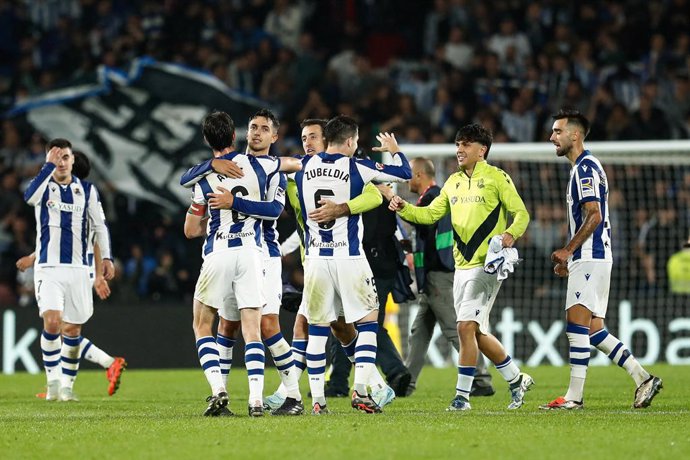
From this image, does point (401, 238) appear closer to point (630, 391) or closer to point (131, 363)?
point (630, 391)

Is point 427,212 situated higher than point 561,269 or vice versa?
point 427,212

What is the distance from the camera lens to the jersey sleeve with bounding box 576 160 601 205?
973 cm

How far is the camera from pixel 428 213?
10.2 metres

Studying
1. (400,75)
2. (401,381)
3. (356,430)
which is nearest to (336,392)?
(401,381)

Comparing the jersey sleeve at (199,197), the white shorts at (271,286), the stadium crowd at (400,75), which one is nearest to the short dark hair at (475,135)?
the white shorts at (271,286)

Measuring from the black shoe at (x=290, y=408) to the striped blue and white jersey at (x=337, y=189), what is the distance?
111cm

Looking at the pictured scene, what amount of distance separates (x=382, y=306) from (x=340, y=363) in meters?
0.72

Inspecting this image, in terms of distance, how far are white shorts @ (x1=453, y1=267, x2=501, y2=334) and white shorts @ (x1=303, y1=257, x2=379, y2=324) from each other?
0.85 meters

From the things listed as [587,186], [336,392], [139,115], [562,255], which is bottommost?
[336,392]

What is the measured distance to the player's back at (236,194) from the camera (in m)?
9.20

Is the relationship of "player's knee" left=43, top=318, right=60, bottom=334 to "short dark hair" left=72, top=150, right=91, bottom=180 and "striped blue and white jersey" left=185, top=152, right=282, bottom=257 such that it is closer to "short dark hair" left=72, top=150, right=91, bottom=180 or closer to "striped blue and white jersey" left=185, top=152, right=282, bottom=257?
"short dark hair" left=72, top=150, right=91, bottom=180

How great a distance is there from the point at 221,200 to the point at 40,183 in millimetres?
3153

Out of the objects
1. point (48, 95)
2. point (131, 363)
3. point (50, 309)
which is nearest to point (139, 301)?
point (131, 363)

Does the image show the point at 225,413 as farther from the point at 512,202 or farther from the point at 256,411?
the point at 512,202
